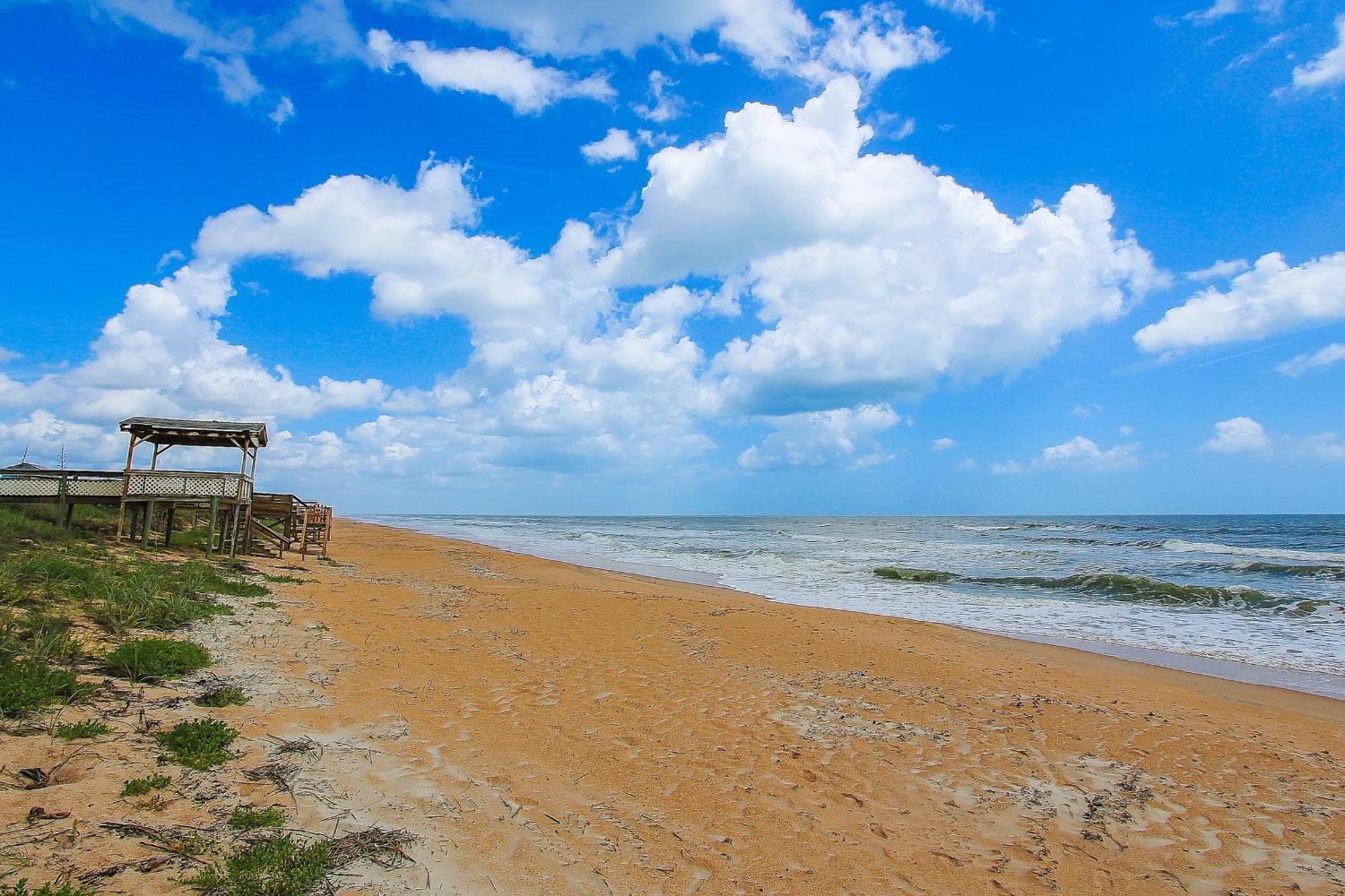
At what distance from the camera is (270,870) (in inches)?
151

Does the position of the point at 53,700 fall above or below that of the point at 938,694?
above

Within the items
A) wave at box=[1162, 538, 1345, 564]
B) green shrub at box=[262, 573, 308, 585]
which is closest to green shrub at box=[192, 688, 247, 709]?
green shrub at box=[262, 573, 308, 585]

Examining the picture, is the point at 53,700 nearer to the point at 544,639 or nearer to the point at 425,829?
the point at 425,829

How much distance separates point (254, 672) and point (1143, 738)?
1049cm

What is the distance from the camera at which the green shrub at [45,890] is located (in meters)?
3.24

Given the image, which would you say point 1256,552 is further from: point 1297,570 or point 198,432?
point 198,432

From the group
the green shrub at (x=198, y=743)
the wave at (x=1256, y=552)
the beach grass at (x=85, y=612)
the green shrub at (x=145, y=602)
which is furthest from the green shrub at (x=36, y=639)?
the wave at (x=1256, y=552)

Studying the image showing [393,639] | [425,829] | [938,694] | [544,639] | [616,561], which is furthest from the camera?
[616,561]

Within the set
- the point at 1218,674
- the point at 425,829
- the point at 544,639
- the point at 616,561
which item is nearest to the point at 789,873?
the point at 425,829

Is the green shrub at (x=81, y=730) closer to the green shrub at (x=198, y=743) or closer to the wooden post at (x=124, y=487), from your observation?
the green shrub at (x=198, y=743)

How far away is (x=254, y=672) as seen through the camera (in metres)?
7.46

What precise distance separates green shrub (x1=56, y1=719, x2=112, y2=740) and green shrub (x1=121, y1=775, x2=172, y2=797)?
86 centimetres

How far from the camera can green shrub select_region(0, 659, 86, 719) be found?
208 inches

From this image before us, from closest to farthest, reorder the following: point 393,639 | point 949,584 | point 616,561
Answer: point 393,639, point 949,584, point 616,561
